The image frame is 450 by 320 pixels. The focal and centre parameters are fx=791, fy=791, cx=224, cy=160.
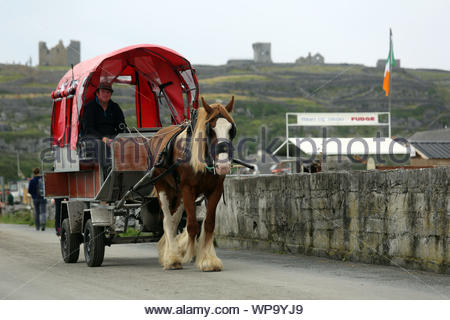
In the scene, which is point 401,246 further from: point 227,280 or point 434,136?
point 434,136

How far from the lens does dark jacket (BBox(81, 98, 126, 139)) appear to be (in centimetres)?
1269

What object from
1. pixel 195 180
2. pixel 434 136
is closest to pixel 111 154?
pixel 195 180

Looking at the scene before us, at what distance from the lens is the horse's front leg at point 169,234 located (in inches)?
442

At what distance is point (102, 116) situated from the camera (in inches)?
509

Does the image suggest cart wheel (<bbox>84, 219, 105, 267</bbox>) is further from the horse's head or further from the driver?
the horse's head

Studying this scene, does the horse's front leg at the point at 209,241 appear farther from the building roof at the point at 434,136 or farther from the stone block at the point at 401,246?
the building roof at the point at 434,136

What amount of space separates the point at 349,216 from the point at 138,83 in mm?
4999

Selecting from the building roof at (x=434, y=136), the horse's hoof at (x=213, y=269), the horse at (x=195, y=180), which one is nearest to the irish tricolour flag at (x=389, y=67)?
the building roof at (x=434, y=136)

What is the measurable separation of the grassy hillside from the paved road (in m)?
116

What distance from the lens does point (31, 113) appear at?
166000 mm

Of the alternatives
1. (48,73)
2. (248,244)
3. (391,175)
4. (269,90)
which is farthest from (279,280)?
(48,73)

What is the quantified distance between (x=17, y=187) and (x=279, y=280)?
69073 mm

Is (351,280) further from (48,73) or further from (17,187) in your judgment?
(48,73)

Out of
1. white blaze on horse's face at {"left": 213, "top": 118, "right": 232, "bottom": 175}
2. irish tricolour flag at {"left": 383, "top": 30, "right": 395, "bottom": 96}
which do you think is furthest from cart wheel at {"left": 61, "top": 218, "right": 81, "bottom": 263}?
irish tricolour flag at {"left": 383, "top": 30, "right": 395, "bottom": 96}
